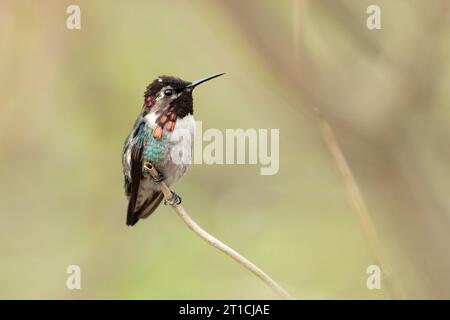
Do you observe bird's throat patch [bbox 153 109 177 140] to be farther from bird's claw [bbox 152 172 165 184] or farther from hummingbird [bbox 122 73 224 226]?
bird's claw [bbox 152 172 165 184]

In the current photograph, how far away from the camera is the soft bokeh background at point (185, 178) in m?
2.60

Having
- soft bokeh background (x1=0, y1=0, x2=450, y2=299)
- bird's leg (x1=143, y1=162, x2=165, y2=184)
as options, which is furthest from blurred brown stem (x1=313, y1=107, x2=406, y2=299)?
bird's leg (x1=143, y1=162, x2=165, y2=184)

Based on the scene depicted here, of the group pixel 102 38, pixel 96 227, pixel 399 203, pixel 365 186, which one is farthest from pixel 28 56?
pixel 399 203

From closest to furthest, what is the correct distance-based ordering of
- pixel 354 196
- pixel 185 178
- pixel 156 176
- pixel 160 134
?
1. pixel 354 196
2. pixel 156 176
3. pixel 160 134
4. pixel 185 178

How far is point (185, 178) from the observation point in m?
3.71

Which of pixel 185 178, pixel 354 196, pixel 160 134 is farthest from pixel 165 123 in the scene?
pixel 354 196

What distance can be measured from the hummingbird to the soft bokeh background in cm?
24

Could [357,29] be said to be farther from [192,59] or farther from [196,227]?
[192,59]

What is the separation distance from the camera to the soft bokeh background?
2.60 m

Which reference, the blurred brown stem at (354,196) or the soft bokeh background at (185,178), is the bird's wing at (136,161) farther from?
the blurred brown stem at (354,196)

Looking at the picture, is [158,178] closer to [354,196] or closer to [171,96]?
[171,96]

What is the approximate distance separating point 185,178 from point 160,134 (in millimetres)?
512

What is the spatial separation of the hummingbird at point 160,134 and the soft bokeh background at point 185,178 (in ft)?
0.80

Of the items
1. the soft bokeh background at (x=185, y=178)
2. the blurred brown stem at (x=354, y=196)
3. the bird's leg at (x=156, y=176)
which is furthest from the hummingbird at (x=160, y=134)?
the blurred brown stem at (x=354, y=196)
